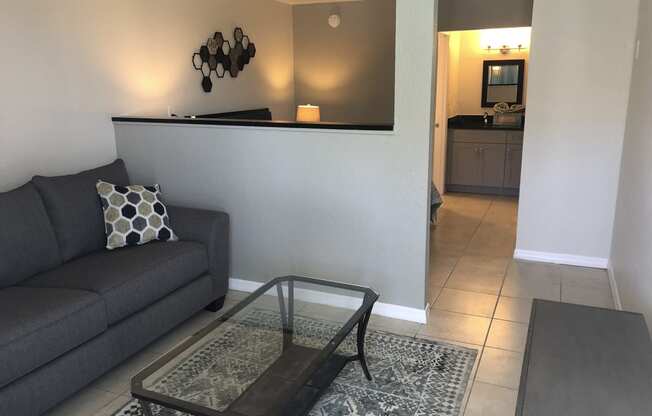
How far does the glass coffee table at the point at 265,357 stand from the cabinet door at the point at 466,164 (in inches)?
160

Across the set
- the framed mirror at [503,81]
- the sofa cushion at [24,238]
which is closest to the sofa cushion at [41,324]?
the sofa cushion at [24,238]

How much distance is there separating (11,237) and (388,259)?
1986mm

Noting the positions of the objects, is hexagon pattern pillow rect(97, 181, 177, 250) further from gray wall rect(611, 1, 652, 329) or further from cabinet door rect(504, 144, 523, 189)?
cabinet door rect(504, 144, 523, 189)

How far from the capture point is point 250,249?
3.49m

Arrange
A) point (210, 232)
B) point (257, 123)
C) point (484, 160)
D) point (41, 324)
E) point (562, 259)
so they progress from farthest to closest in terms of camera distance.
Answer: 1. point (484, 160)
2. point (562, 259)
3. point (257, 123)
4. point (210, 232)
5. point (41, 324)

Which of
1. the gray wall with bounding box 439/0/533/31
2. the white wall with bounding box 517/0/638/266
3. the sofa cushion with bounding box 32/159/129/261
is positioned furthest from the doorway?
the sofa cushion with bounding box 32/159/129/261

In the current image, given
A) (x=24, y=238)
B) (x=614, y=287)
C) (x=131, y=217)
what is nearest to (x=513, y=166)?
(x=614, y=287)

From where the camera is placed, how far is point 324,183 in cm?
315

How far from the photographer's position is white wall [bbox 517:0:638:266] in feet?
11.8

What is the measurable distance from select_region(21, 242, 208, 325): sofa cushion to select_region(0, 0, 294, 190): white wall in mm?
803

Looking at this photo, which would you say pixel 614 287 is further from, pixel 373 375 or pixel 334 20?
pixel 334 20

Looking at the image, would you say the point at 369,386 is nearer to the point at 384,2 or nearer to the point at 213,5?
the point at 213,5

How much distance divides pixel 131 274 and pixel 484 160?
4.61 metres

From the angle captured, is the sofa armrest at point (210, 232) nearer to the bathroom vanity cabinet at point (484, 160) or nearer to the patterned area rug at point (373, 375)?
the patterned area rug at point (373, 375)
